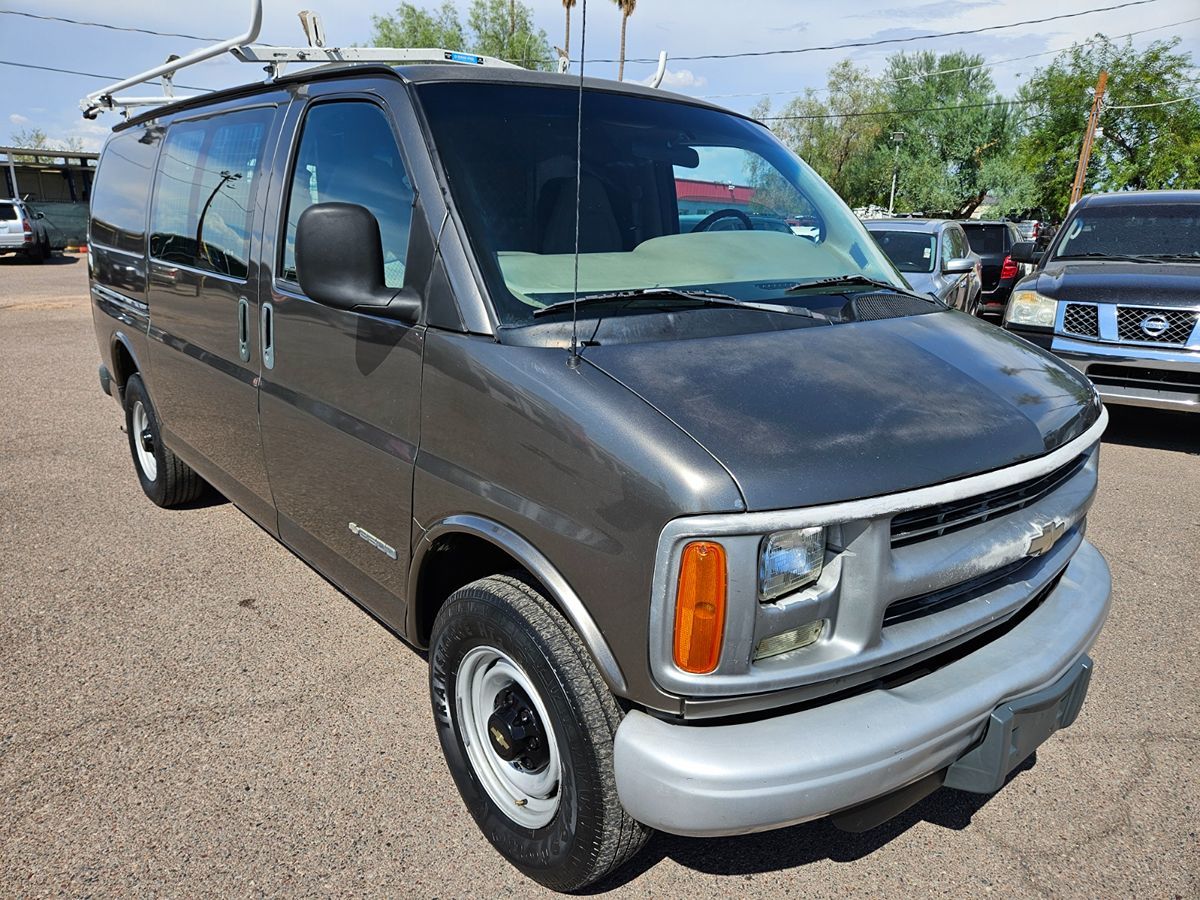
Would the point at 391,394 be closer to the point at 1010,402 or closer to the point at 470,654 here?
the point at 470,654

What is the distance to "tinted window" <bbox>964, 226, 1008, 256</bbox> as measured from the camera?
14.6m

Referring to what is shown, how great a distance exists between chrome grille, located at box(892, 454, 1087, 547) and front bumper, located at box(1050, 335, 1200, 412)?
490cm

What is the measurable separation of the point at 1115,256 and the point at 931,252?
9.87ft

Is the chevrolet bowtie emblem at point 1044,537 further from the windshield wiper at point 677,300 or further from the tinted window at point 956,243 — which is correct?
the tinted window at point 956,243

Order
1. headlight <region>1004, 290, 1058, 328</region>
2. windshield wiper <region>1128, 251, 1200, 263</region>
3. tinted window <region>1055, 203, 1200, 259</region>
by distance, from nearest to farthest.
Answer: headlight <region>1004, 290, 1058, 328</region>
windshield wiper <region>1128, 251, 1200, 263</region>
tinted window <region>1055, 203, 1200, 259</region>

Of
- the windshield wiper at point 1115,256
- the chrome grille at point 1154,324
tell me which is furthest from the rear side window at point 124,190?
the windshield wiper at point 1115,256

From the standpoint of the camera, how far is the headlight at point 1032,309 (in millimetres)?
6945

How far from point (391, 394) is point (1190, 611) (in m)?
3.85

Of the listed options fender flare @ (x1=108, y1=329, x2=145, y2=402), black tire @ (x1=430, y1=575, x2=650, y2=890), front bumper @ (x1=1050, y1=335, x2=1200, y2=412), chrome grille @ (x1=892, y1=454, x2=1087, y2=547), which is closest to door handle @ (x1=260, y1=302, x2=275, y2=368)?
black tire @ (x1=430, y1=575, x2=650, y2=890)

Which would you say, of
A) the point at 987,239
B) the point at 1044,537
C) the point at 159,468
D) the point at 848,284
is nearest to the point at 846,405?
the point at 1044,537

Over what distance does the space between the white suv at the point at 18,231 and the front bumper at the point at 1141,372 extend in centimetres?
2572

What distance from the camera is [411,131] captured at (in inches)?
98.6

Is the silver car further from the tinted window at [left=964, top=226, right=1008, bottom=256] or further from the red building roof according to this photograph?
the red building roof

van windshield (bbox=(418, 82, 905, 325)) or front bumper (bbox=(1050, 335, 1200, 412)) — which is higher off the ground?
van windshield (bbox=(418, 82, 905, 325))
